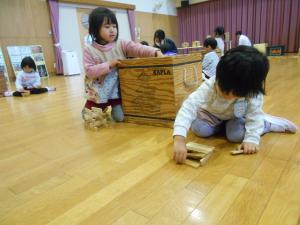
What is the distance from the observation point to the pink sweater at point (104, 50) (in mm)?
1344

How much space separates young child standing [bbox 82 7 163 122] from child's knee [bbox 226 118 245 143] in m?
0.60

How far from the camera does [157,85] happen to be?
48.8 inches

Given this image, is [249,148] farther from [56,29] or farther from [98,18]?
[56,29]

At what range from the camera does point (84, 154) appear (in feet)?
3.30

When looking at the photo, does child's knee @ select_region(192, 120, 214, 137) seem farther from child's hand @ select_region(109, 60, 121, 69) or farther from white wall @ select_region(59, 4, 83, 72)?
white wall @ select_region(59, 4, 83, 72)

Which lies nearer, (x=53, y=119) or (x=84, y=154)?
(x=84, y=154)

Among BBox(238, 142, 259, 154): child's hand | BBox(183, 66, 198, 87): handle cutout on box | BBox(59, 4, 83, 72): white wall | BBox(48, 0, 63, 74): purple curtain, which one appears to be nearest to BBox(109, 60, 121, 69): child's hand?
BBox(183, 66, 198, 87): handle cutout on box

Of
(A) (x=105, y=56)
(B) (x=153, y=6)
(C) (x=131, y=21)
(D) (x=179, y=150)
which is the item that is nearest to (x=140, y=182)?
(D) (x=179, y=150)

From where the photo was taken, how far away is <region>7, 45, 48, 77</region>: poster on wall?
484 cm

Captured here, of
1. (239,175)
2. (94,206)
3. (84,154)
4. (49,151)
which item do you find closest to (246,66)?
(239,175)

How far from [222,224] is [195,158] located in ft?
1.09

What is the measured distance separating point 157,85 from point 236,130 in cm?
46

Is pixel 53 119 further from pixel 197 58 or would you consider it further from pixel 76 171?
pixel 197 58

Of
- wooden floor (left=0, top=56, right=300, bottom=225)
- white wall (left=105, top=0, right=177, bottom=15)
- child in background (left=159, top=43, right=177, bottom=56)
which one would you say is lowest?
wooden floor (left=0, top=56, right=300, bottom=225)
